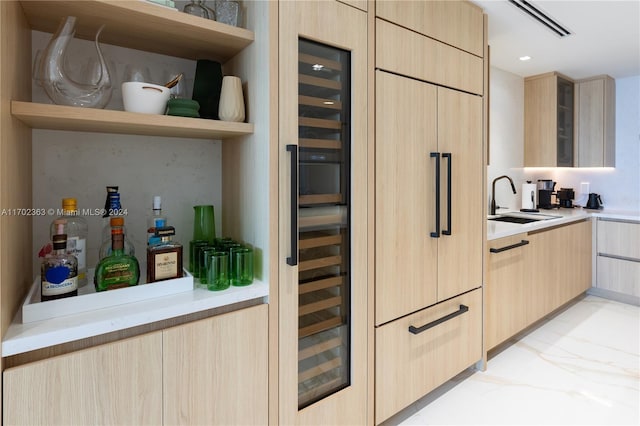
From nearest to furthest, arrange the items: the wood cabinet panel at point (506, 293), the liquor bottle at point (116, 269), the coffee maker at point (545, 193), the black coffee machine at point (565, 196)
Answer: the liquor bottle at point (116, 269) < the wood cabinet panel at point (506, 293) < the coffee maker at point (545, 193) < the black coffee machine at point (565, 196)

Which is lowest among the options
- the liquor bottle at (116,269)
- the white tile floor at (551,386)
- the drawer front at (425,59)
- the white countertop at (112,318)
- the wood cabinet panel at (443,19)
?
the white tile floor at (551,386)

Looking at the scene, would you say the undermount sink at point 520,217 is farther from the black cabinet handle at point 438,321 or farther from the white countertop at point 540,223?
the black cabinet handle at point 438,321

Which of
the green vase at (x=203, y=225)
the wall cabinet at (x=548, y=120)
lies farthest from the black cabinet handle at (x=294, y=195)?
the wall cabinet at (x=548, y=120)

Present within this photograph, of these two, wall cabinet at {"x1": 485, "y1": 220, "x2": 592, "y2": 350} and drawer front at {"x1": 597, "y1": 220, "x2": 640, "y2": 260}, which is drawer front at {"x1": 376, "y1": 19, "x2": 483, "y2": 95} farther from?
drawer front at {"x1": 597, "y1": 220, "x2": 640, "y2": 260}

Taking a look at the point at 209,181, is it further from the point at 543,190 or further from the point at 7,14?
the point at 543,190

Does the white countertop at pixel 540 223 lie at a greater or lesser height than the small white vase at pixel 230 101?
lesser

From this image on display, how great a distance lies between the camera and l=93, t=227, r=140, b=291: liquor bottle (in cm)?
112

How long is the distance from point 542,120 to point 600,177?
1167 mm

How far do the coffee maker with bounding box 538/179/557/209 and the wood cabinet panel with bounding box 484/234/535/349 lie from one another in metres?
1.67

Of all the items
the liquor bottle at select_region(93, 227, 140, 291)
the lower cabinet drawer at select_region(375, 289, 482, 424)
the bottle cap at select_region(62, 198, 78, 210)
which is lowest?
the lower cabinet drawer at select_region(375, 289, 482, 424)

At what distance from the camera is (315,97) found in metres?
1.44

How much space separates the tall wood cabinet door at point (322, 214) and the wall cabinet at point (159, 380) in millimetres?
136

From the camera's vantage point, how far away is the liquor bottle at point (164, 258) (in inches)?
46.7

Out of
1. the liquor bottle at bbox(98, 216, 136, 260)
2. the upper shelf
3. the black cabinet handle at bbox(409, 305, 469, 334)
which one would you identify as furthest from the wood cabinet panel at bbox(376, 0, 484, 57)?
the black cabinet handle at bbox(409, 305, 469, 334)
